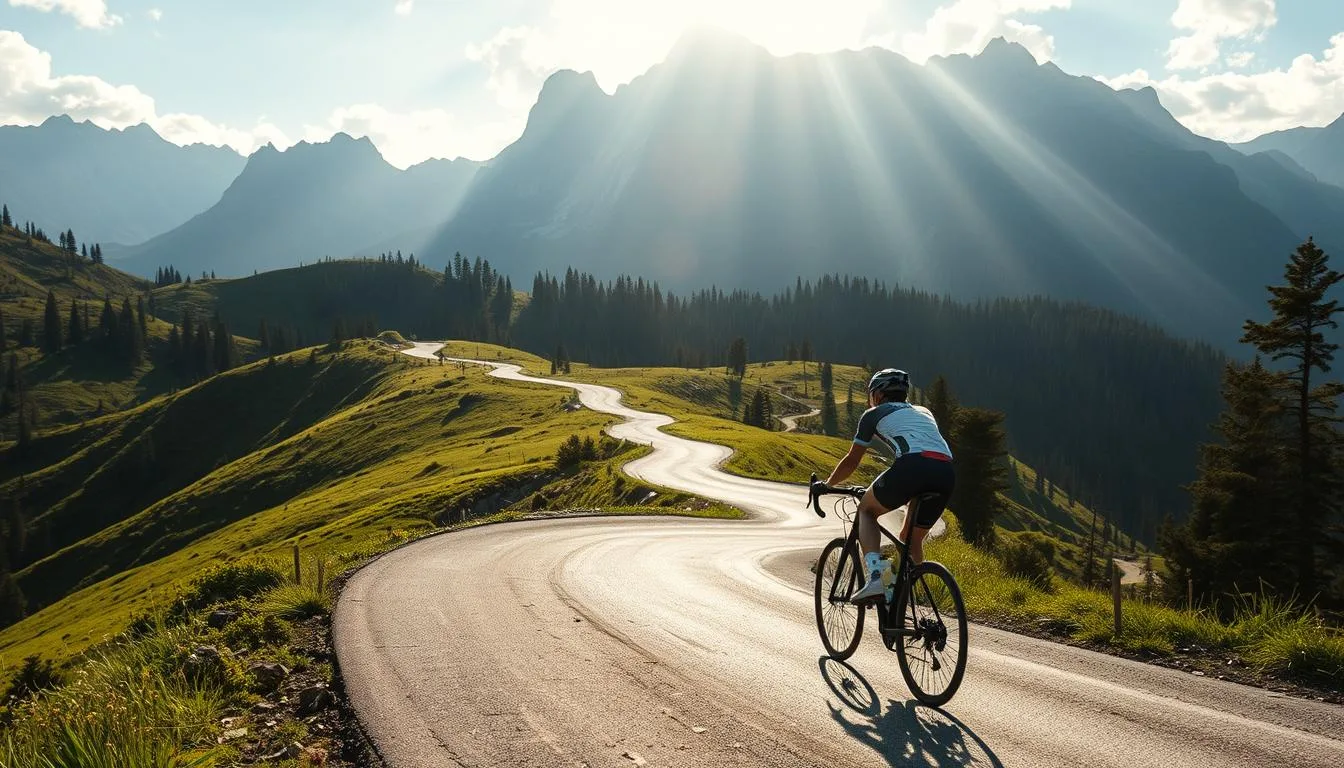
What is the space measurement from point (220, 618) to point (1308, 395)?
1576 inches

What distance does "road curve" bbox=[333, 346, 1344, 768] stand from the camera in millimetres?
6688

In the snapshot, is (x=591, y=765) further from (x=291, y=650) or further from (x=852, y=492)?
(x=291, y=650)

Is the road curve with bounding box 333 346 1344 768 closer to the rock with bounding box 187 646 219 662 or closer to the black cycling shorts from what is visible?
the rock with bounding box 187 646 219 662

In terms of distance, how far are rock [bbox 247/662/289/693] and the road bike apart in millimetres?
7286

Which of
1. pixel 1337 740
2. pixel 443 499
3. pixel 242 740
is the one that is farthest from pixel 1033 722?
pixel 443 499

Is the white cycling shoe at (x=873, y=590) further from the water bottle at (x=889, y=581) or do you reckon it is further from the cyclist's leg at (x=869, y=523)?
the cyclist's leg at (x=869, y=523)

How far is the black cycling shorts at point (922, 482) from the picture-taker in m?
7.88

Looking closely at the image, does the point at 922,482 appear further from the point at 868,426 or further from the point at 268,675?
the point at 268,675

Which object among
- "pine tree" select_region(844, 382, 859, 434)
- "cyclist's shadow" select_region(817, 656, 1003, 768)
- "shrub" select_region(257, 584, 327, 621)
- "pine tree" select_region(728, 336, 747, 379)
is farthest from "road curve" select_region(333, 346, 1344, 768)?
"pine tree" select_region(728, 336, 747, 379)

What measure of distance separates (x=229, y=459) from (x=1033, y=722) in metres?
171

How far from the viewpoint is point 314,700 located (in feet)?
28.6

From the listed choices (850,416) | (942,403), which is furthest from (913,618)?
(850,416)

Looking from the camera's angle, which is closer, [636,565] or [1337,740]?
[1337,740]

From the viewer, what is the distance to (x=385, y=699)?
28.3 feet
